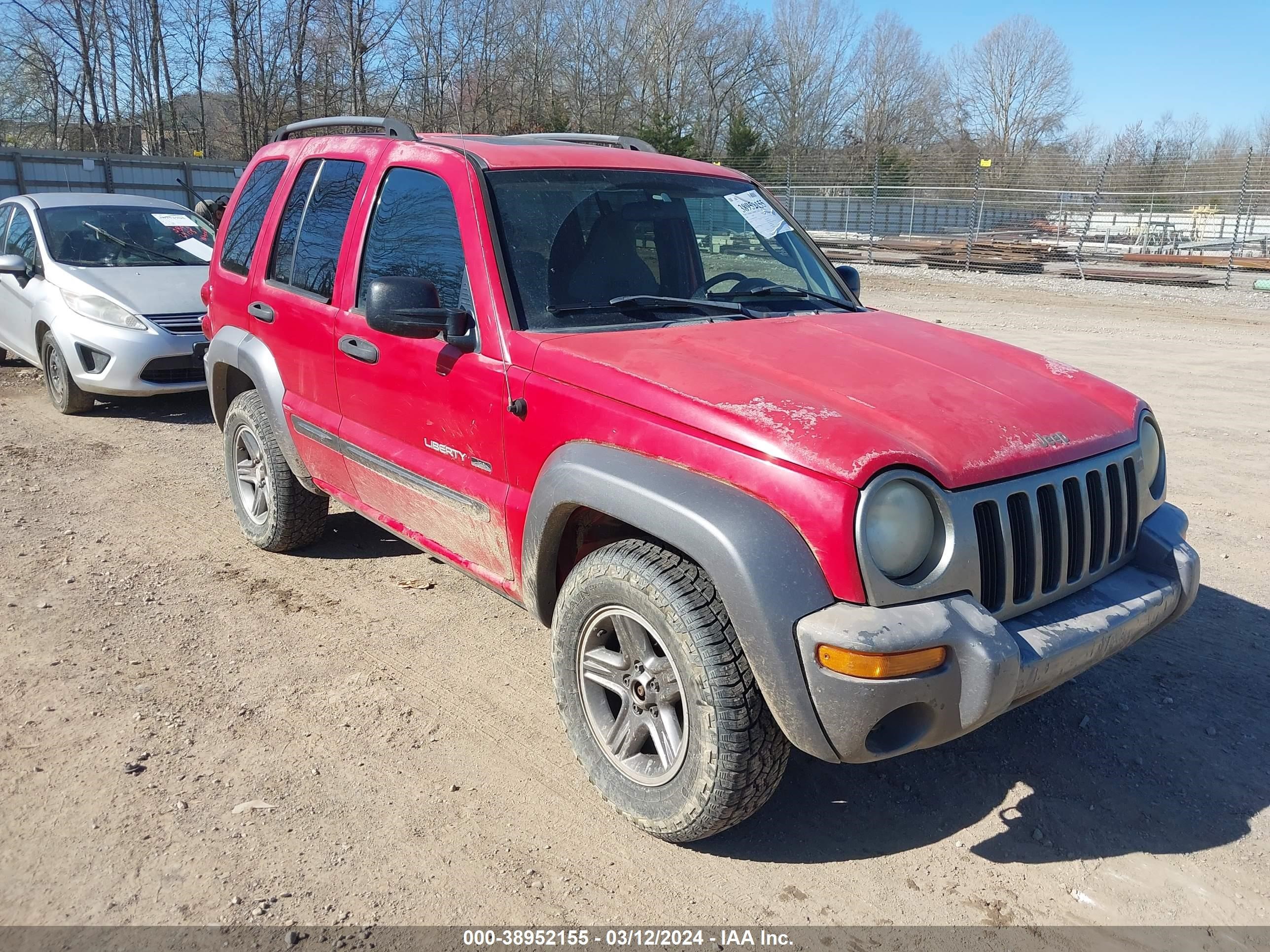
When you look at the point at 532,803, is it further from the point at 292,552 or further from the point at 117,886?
the point at 292,552

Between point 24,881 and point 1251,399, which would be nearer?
point 24,881

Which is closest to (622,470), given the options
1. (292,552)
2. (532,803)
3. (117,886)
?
(532,803)

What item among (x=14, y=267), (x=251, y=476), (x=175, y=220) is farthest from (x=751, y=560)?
(x=175, y=220)

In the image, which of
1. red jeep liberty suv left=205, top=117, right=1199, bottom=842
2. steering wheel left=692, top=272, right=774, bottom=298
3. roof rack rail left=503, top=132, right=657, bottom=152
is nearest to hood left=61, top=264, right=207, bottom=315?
red jeep liberty suv left=205, top=117, right=1199, bottom=842

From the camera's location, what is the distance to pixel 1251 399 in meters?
8.88

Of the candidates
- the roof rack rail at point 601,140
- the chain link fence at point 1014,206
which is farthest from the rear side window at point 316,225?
the chain link fence at point 1014,206

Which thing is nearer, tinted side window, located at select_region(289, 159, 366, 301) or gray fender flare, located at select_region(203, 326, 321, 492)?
tinted side window, located at select_region(289, 159, 366, 301)

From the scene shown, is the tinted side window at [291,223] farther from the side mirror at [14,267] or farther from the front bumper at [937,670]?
the side mirror at [14,267]

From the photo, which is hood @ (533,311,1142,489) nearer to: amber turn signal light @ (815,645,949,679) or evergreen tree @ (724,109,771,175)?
amber turn signal light @ (815,645,949,679)

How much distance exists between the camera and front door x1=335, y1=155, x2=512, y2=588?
11.1 ft

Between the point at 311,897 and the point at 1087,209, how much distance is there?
29759mm

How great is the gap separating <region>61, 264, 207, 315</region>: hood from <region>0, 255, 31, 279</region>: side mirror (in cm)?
34

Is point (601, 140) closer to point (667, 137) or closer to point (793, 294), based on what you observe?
point (793, 294)

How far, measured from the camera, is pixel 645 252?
374 centimetres
